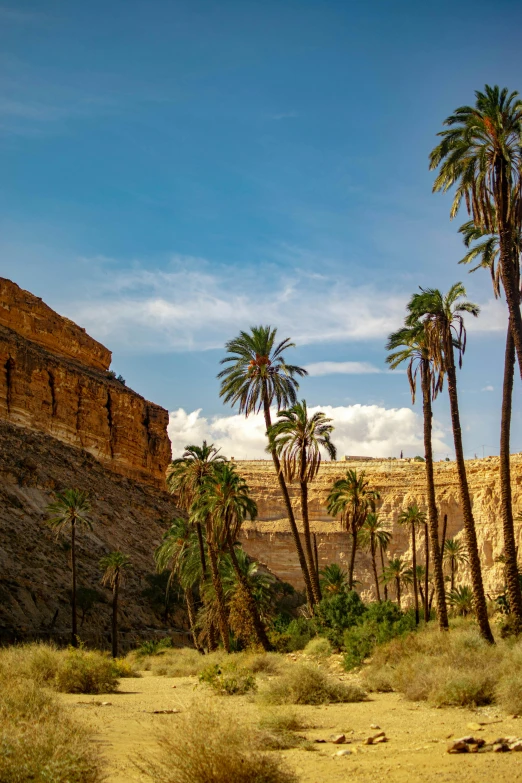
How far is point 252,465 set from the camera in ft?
309

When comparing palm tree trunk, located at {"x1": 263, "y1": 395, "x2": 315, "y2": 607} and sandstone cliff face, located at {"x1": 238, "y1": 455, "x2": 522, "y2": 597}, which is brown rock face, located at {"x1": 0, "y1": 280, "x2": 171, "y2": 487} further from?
palm tree trunk, located at {"x1": 263, "y1": 395, "x2": 315, "y2": 607}

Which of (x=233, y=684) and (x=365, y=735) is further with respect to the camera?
(x=233, y=684)

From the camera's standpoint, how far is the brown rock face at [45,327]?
76375mm

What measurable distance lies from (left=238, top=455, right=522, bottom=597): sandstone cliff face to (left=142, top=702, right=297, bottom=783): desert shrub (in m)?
67.6

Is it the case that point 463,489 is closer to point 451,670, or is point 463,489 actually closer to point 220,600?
point 451,670

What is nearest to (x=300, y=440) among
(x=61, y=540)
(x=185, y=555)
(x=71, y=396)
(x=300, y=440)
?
(x=300, y=440)

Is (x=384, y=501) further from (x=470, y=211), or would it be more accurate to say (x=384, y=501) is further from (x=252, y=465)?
(x=470, y=211)

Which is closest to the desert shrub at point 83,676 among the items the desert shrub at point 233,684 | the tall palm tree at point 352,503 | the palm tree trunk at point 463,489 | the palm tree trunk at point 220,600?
the desert shrub at point 233,684

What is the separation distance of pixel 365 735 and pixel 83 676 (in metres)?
11.2

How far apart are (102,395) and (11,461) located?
892 inches

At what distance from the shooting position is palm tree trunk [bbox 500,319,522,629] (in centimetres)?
2192

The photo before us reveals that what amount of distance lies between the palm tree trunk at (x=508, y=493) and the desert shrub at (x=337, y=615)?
8654 mm

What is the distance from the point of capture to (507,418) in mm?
23875

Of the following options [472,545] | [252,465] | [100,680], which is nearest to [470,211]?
[472,545]
